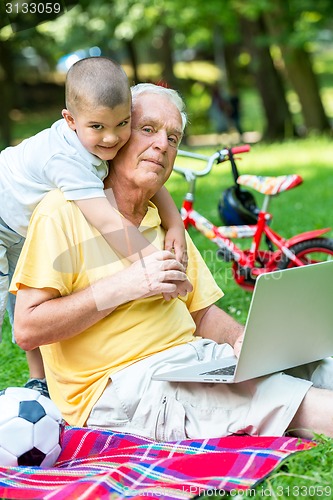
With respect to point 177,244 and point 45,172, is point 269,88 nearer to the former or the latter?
point 177,244

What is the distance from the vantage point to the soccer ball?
283 centimetres

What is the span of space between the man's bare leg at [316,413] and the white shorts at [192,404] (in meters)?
0.03

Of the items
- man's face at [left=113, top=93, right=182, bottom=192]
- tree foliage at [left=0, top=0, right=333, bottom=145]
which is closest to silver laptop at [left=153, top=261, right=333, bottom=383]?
man's face at [left=113, top=93, right=182, bottom=192]

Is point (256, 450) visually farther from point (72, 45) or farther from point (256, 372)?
point (72, 45)

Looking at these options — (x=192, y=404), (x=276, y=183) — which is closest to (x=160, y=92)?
(x=192, y=404)

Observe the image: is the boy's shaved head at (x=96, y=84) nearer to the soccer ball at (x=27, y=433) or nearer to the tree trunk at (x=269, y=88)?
the soccer ball at (x=27, y=433)

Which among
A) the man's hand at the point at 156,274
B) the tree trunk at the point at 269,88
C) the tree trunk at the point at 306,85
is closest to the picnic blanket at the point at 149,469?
the man's hand at the point at 156,274

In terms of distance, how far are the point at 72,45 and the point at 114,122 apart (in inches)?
831

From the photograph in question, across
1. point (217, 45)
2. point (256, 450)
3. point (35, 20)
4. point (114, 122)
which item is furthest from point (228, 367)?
point (217, 45)

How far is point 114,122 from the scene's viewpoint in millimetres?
3008

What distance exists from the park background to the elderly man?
0.26 metres

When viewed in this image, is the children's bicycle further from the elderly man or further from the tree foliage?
the tree foliage

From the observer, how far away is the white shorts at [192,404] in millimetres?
2844

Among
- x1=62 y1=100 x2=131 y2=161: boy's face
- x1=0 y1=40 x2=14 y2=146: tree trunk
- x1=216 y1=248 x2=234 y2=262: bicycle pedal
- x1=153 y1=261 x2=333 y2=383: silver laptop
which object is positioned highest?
x1=62 y1=100 x2=131 y2=161: boy's face
